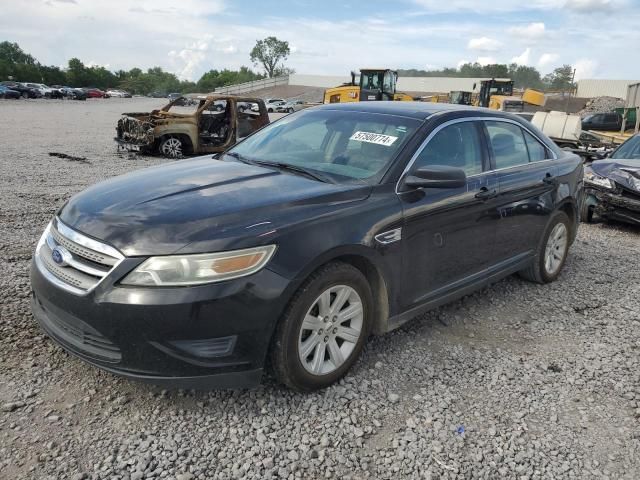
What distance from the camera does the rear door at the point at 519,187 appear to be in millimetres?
4215

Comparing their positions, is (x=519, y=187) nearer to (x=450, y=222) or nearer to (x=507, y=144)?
(x=507, y=144)

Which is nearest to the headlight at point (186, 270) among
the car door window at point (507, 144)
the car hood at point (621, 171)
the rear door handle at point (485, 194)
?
the rear door handle at point (485, 194)

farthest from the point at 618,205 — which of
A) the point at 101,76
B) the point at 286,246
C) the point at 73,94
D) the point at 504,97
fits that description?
the point at 101,76

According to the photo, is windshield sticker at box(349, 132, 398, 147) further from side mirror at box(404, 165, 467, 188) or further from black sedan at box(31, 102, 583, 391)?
side mirror at box(404, 165, 467, 188)

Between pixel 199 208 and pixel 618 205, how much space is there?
640cm

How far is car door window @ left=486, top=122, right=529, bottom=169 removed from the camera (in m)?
4.25

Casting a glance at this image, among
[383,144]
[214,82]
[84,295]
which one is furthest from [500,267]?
[214,82]

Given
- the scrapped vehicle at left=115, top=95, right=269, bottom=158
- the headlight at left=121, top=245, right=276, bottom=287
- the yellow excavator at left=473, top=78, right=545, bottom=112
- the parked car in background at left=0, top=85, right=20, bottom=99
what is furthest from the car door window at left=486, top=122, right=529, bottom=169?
the parked car in background at left=0, top=85, right=20, bottom=99

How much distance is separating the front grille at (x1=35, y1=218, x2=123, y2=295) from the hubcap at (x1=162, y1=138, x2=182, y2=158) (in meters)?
10.3

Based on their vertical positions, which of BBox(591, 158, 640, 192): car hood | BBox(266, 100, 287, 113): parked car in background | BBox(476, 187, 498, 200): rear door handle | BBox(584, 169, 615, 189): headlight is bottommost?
BBox(584, 169, 615, 189): headlight

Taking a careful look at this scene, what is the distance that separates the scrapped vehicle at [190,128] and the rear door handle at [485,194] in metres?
10.1

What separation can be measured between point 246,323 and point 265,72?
5095 inches

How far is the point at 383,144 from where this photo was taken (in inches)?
142

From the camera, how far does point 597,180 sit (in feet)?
24.1
